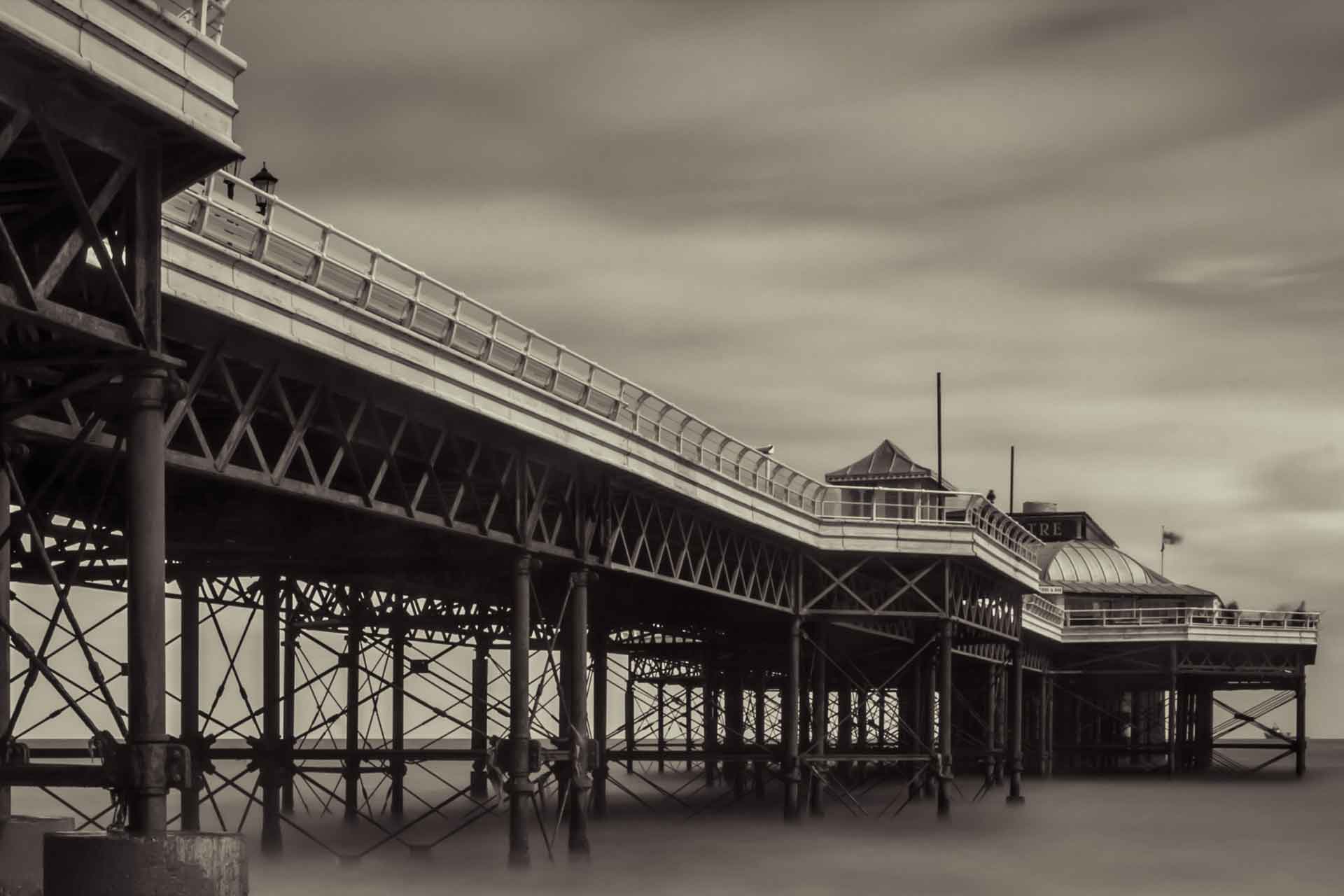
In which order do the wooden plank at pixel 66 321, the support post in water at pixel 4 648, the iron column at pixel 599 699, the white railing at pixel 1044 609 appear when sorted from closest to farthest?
the wooden plank at pixel 66 321 → the support post in water at pixel 4 648 → the iron column at pixel 599 699 → the white railing at pixel 1044 609

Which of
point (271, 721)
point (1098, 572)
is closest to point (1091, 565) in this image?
point (1098, 572)

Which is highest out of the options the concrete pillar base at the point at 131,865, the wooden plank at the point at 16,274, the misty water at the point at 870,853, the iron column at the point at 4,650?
the wooden plank at the point at 16,274

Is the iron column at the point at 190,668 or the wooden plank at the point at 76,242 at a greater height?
the wooden plank at the point at 76,242

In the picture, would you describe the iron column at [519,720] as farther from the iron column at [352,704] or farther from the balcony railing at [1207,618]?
the balcony railing at [1207,618]

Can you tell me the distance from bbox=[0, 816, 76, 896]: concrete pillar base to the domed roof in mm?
95531

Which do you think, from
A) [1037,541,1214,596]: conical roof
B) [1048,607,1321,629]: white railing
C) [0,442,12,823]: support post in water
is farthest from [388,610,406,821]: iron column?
[1037,541,1214,596]: conical roof

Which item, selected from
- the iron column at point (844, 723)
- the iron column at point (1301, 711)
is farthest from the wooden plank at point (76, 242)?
the iron column at point (1301, 711)

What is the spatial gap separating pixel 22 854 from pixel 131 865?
4348 mm

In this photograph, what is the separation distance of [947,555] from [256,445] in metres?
35.2

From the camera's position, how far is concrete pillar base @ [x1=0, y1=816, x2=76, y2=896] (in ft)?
70.9

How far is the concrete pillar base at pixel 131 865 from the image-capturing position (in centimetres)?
1853

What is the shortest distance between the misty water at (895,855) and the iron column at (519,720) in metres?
0.67

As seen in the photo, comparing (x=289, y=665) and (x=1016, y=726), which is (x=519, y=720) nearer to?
(x=289, y=665)

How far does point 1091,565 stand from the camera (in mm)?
118250
